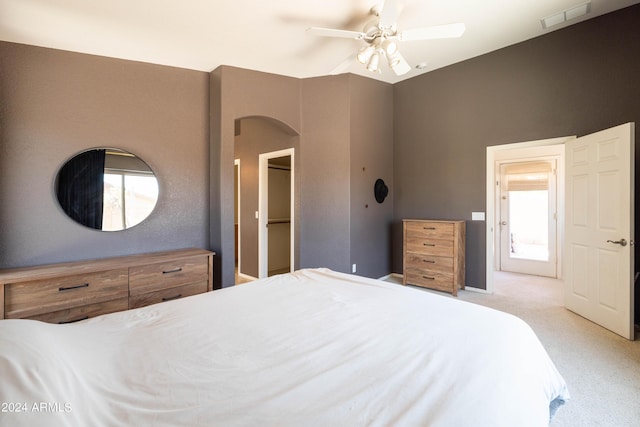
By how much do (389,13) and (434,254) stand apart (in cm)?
290

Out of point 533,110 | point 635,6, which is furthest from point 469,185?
point 635,6

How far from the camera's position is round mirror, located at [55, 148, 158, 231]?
8.92ft

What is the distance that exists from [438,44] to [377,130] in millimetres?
1377

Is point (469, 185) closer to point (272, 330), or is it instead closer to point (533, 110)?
point (533, 110)

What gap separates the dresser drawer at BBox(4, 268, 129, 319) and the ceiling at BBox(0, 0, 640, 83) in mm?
2051

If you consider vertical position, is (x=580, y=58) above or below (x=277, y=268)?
above

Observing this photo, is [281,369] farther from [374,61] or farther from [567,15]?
[567,15]

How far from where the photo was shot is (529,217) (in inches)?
208

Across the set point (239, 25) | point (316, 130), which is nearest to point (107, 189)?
point (239, 25)

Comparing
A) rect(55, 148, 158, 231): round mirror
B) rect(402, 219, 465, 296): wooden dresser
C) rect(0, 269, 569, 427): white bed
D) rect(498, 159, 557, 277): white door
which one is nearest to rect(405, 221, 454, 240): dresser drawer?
rect(402, 219, 465, 296): wooden dresser

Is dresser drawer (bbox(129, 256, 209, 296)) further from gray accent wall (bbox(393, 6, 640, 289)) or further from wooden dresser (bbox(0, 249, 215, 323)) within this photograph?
gray accent wall (bbox(393, 6, 640, 289))

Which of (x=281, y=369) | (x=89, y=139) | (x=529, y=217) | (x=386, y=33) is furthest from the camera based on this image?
(x=529, y=217)

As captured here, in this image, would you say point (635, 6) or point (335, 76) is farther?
point (335, 76)

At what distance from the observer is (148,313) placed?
1.52m
